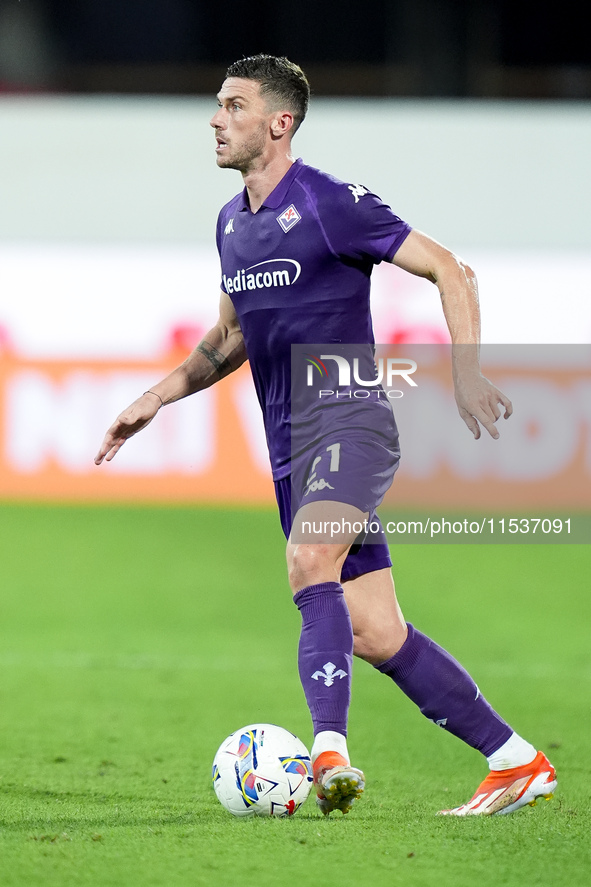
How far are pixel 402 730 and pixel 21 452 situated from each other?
5314mm

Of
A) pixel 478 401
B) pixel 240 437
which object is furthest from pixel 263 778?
pixel 240 437

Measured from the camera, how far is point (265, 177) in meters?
3.47

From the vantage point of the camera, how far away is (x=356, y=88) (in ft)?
38.1

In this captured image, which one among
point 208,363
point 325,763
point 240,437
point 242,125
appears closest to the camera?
point 325,763

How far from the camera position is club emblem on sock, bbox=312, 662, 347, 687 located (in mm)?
3027

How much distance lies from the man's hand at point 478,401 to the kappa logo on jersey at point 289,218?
0.64 m

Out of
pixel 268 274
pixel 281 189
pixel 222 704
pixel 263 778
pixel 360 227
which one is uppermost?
pixel 281 189

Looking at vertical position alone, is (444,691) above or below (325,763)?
below

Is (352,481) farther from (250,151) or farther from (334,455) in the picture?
(250,151)

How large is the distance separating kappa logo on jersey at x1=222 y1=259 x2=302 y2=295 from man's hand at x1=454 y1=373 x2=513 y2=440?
0.56 meters

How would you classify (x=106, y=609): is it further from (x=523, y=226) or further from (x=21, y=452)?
(x=523, y=226)

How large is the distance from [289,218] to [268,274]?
0.16 meters

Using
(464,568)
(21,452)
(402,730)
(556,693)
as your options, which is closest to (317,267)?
(402,730)

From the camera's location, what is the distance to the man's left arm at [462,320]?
307cm
